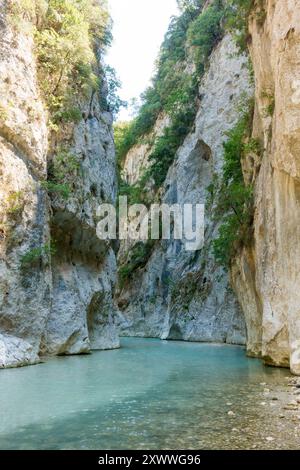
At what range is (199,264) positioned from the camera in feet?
107

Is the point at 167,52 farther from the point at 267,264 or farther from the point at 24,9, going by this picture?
the point at 267,264

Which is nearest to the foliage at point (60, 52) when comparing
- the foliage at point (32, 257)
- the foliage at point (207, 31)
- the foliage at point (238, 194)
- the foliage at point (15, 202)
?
the foliage at point (15, 202)

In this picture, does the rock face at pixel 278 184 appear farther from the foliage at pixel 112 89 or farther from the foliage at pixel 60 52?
the foliage at pixel 112 89

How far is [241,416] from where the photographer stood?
6469 millimetres

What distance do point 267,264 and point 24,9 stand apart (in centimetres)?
1266

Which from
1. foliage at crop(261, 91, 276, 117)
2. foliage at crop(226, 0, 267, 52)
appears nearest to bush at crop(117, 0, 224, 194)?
foliage at crop(226, 0, 267, 52)

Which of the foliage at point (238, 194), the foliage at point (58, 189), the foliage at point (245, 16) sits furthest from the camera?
the foliage at point (58, 189)

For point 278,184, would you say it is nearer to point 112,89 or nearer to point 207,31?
point 112,89

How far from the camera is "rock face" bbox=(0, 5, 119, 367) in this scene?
14.5m

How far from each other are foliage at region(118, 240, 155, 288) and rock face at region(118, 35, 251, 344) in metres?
1.01

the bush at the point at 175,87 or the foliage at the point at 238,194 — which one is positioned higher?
the bush at the point at 175,87

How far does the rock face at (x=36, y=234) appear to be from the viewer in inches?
573

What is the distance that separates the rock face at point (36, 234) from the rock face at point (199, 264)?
8554mm
